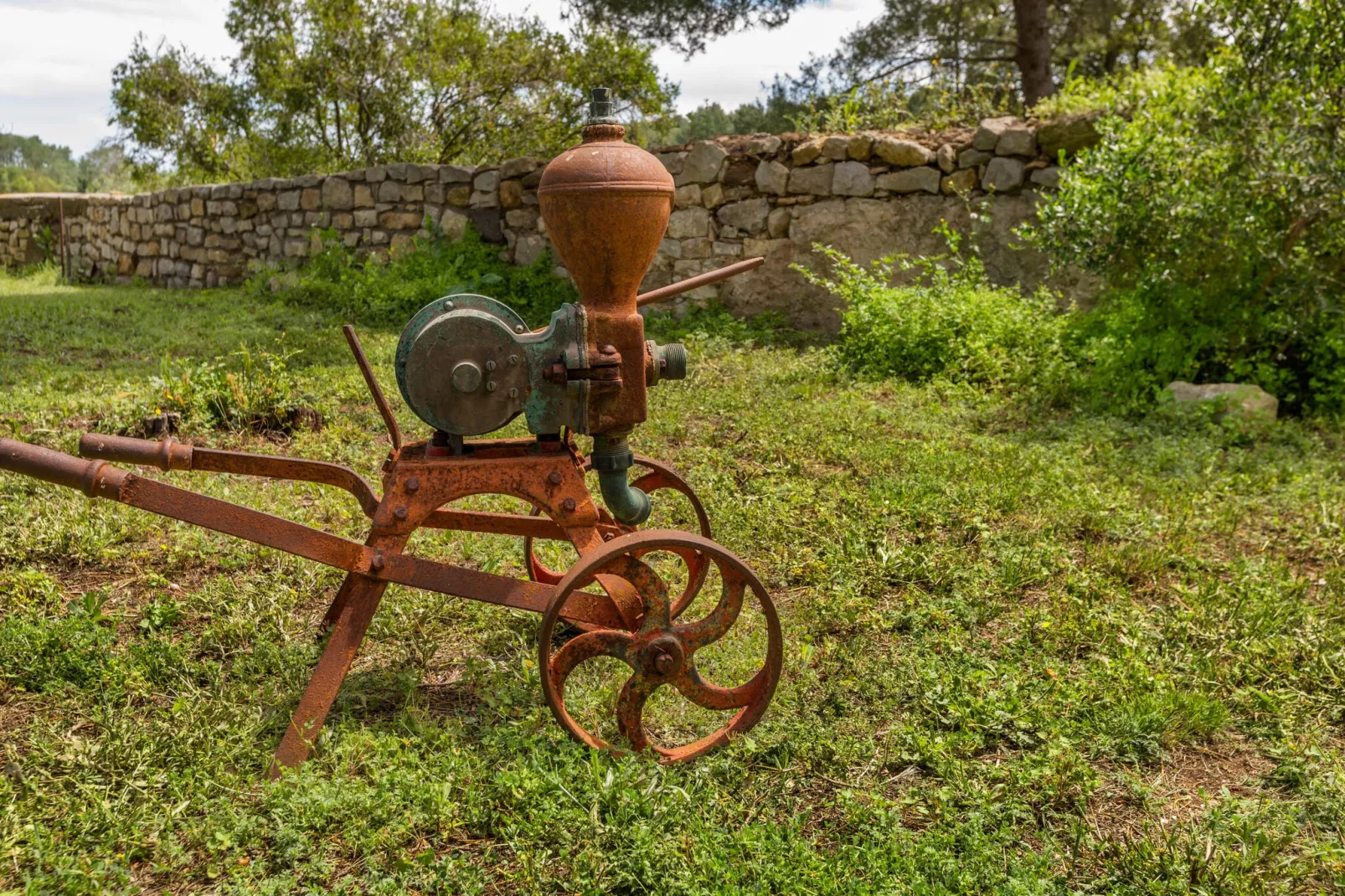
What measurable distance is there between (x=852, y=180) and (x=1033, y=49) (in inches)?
231

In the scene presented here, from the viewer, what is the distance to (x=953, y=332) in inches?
246

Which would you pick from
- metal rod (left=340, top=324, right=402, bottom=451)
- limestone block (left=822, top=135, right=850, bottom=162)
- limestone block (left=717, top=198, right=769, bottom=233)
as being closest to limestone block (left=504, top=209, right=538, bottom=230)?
limestone block (left=717, top=198, right=769, bottom=233)

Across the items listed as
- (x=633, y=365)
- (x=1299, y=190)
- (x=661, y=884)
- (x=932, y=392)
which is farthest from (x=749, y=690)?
(x=1299, y=190)

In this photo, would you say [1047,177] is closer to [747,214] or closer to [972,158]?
[972,158]

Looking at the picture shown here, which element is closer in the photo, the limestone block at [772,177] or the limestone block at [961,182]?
the limestone block at [961,182]

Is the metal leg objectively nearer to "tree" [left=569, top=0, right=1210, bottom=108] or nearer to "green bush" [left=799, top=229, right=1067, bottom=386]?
"green bush" [left=799, top=229, right=1067, bottom=386]

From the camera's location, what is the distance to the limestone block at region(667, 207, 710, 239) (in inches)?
326

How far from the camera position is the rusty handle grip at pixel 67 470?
2.38m

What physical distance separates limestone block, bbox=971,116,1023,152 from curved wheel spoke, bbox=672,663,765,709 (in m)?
5.77

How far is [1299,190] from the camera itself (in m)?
5.33

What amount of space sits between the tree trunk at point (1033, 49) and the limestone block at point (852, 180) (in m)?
5.40

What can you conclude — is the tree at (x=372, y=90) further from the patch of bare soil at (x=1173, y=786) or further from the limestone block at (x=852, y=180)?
the patch of bare soil at (x=1173, y=786)

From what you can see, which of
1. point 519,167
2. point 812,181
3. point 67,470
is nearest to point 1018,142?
point 812,181

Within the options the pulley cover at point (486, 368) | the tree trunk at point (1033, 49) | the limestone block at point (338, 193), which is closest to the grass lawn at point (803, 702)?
the pulley cover at point (486, 368)
